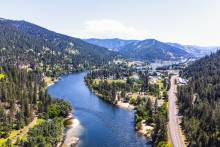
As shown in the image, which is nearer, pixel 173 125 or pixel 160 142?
pixel 160 142

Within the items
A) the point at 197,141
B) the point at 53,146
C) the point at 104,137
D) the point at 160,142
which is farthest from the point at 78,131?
the point at 197,141

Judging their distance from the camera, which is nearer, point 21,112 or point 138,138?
point 138,138

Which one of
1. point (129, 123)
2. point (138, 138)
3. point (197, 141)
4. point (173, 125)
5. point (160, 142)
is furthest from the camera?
point (129, 123)

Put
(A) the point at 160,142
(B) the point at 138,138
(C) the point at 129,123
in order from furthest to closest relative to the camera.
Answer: (C) the point at 129,123 → (B) the point at 138,138 → (A) the point at 160,142

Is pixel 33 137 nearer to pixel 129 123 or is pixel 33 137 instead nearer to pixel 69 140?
pixel 69 140

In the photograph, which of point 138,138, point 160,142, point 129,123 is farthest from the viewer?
point 129,123

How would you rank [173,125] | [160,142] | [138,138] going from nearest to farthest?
[160,142], [138,138], [173,125]

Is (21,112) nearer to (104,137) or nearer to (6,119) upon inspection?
(6,119)

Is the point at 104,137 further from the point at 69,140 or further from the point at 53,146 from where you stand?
the point at 53,146

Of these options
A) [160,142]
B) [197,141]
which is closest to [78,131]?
[160,142]
